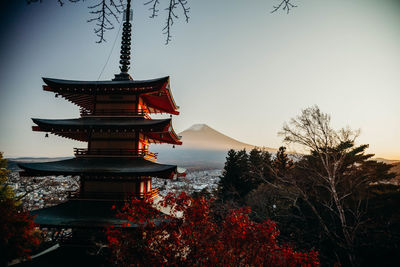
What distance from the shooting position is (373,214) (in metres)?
12.1

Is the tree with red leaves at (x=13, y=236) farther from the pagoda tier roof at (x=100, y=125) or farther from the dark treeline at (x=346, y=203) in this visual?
the dark treeline at (x=346, y=203)

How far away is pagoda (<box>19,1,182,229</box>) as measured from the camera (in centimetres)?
825

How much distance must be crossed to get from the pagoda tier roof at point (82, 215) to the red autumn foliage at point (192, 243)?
0.46m

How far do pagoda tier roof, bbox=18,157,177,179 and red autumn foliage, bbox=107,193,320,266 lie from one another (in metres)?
1.37

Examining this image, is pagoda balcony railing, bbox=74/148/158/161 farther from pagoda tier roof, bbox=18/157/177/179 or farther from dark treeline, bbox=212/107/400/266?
dark treeline, bbox=212/107/400/266

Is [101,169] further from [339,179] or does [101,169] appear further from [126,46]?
[339,179]

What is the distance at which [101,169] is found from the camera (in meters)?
8.41

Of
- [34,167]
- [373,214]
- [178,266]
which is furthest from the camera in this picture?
[373,214]

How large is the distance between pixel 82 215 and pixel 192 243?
5325 millimetres

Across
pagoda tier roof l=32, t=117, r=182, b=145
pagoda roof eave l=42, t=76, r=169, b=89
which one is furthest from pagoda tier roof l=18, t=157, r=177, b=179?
pagoda roof eave l=42, t=76, r=169, b=89

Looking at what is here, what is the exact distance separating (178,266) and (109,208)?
4.63 metres

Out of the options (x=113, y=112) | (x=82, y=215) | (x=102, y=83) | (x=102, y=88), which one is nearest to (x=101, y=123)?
(x=113, y=112)

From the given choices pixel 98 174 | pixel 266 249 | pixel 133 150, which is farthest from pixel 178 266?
pixel 133 150

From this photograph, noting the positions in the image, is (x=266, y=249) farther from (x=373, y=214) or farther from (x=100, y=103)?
(x=100, y=103)
